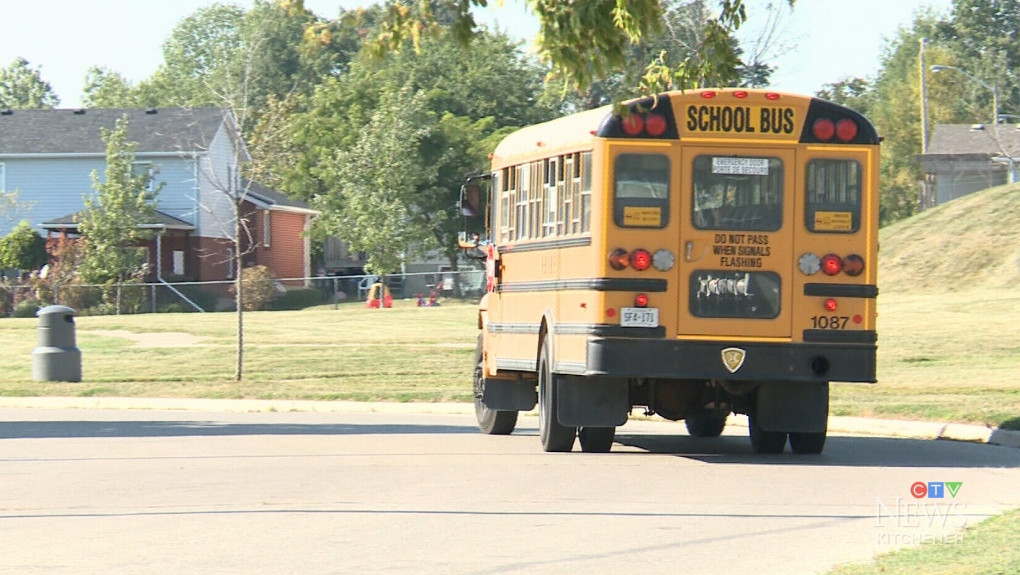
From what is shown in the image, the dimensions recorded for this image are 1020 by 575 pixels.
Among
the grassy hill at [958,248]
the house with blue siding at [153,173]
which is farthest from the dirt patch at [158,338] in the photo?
the grassy hill at [958,248]

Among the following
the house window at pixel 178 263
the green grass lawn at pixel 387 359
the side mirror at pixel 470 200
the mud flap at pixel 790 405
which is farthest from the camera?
the house window at pixel 178 263

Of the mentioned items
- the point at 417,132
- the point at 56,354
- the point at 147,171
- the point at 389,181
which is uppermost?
the point at 417,132

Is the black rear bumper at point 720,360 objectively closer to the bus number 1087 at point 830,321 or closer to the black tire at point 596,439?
the bus number 1087 at point 830,321

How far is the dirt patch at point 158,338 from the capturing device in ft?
120

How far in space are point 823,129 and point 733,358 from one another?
2182 mm

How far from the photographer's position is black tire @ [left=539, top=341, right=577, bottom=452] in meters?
14.8

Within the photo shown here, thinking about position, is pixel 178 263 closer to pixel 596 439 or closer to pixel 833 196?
pixel 596 439

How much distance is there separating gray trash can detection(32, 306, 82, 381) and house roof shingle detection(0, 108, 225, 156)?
32958mm

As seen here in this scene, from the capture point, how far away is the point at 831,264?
1402cm

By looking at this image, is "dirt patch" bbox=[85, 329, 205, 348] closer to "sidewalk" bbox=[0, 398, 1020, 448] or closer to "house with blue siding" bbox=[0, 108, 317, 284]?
"sidewalk" bbox=[0, 398, 1020, 448]

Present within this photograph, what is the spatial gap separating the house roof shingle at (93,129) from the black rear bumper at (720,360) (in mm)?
48135

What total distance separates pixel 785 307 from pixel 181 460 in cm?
582

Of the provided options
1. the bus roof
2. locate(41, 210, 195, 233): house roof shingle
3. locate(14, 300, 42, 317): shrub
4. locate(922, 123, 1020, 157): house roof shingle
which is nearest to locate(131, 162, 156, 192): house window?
locate(41, 210, 195, 233): house roof shingle

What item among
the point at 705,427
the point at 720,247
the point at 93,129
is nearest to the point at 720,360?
the point at 720,247
